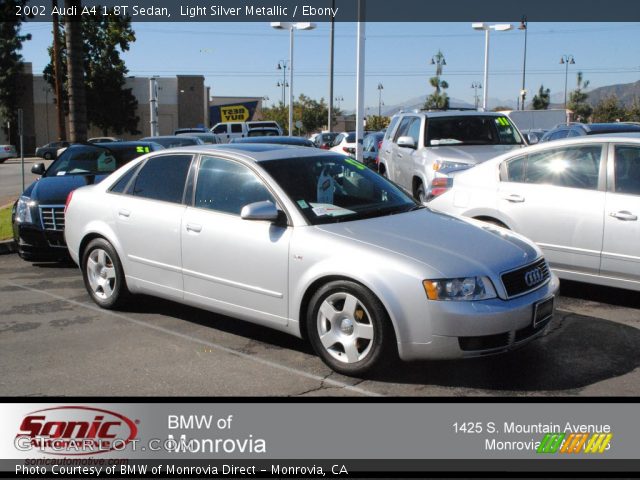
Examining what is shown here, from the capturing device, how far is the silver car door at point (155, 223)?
5.76 meters

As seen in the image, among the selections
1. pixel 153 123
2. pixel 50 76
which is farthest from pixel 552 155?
pixel 50 76

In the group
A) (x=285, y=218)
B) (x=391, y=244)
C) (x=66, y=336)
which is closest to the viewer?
(x=391, y=244)

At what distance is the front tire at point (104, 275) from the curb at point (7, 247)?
159 inches

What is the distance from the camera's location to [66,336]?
5754 millimetres

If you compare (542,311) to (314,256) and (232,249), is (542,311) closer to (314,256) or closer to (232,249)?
(314,256)

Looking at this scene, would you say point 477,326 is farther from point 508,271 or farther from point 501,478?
point 501,478

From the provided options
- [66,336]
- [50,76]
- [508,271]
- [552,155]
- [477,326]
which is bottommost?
[66,336]

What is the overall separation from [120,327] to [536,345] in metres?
3.40

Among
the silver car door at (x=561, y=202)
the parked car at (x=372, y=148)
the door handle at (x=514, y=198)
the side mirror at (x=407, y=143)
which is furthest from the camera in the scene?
the parked car at (x=372, y=148)

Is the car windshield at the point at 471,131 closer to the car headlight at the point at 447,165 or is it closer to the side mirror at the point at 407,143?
the side mirror at the point at 407,143

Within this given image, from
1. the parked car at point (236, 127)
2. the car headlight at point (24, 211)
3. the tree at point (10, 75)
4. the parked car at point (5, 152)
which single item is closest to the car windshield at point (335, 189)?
the car headlight at point (24, 211)

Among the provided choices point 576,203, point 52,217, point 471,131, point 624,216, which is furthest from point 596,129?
point 52,217

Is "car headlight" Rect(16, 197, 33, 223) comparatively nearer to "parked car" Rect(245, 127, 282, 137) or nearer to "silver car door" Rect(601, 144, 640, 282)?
"silver car door" Rect(601, 144, 640, 282)

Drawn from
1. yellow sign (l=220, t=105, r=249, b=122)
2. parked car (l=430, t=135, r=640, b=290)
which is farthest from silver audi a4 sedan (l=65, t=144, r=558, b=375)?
yellow sign (l=220, t=105, r=249, b=122)
